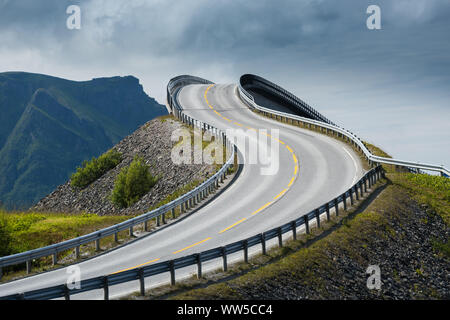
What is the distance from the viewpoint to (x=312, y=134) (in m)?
40.0

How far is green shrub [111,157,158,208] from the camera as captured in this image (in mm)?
33094

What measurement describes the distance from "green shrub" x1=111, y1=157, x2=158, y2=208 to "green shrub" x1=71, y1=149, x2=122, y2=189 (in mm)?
9914

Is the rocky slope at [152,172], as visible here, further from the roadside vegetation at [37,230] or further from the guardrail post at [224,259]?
the guardrail post at [224,259]

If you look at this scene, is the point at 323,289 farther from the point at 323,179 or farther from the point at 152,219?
the point at 323,179

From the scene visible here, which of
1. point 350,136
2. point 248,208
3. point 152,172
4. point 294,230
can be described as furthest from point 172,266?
point 350,136

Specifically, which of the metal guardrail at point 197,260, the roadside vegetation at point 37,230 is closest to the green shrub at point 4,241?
the roadside vegetation at point 37,230

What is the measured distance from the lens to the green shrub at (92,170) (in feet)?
142

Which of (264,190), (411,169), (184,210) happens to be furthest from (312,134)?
(184,210)

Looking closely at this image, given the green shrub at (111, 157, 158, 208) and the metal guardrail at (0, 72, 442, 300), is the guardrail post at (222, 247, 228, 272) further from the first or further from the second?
the green shrub at (111, 157, 158, 208)

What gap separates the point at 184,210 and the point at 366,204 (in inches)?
347

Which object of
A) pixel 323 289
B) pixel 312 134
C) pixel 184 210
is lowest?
pixel 323 289

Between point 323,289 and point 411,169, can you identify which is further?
point 411,169

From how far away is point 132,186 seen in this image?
1325 inches

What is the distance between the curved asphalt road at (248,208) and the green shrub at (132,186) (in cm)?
789
